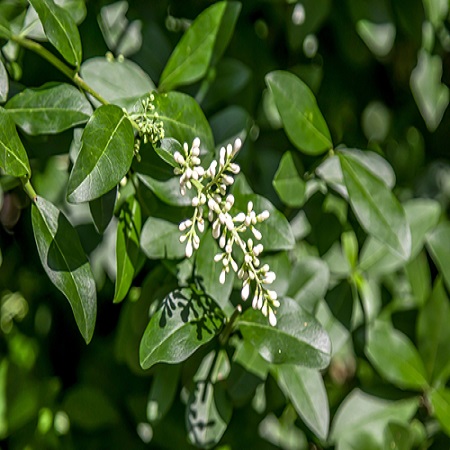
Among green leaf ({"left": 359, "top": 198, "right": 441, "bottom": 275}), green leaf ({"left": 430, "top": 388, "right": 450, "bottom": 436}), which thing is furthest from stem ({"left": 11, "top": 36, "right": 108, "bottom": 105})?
green leaf ({"left": 430, "top": 388, "right": 450, "bottom": 436})

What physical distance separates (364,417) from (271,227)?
0.49 meters

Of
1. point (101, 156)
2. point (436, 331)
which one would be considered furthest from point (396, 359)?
point (101, 156)

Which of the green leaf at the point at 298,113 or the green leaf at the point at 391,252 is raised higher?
the green leaf at the point at 298,113

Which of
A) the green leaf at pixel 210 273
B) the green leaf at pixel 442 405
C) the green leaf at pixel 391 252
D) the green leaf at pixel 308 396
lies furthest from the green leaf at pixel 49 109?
the green leaf at pixel 442 405

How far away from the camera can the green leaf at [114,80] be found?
106cm

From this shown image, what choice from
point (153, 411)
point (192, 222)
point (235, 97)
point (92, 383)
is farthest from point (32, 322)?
point (192, 222)

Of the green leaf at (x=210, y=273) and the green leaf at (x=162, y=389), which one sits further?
the green leaf at (x=162, y=389)

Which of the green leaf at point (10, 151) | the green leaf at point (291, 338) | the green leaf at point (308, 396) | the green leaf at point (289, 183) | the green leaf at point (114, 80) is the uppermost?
the green leaf at point (10, 151)

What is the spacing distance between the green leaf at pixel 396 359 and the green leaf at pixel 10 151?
0.69 m

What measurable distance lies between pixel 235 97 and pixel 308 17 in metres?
0.18

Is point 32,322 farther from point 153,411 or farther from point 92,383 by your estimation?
point 153,411

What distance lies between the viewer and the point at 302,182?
1164mm

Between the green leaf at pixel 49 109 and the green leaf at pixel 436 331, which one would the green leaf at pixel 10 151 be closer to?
the green leaf at pixel 49 109

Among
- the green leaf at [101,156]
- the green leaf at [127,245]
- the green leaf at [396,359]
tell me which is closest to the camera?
the green leaf at [101,156]
